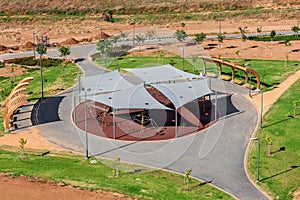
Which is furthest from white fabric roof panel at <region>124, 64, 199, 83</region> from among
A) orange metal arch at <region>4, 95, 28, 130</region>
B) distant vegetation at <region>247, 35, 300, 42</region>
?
distant vegetation at <region>247, 35, 300, 42</region>

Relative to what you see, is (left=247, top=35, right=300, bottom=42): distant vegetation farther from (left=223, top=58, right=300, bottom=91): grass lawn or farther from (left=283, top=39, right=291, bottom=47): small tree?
(left=223, top=58, right=300, bottom=91): grass lawn

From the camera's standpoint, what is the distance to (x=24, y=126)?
163 feet

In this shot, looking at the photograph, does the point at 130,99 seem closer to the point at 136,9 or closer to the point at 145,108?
the point at 145,108

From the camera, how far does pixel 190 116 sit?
51.3 meters

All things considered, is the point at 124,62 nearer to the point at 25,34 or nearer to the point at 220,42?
the point at 220,42

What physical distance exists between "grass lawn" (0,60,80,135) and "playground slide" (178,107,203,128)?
18.4 m

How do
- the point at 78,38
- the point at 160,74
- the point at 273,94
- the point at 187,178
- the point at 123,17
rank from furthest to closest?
the point at 123,17 → the point at 78,38 → the point at 273,94 → the point at 160,74 → the point at 187,178

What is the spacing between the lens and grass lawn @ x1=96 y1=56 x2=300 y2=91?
6488 cm

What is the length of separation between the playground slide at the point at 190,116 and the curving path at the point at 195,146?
70.3 inches

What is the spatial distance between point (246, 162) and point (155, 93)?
737 inches

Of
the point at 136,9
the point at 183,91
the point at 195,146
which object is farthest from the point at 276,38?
the point at 136,9

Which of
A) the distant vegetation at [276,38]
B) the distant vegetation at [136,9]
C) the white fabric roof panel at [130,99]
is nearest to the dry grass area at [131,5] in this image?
the distant vegetation at [136,9]

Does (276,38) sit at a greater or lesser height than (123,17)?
lesser

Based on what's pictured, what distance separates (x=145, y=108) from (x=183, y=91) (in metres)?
5.37
